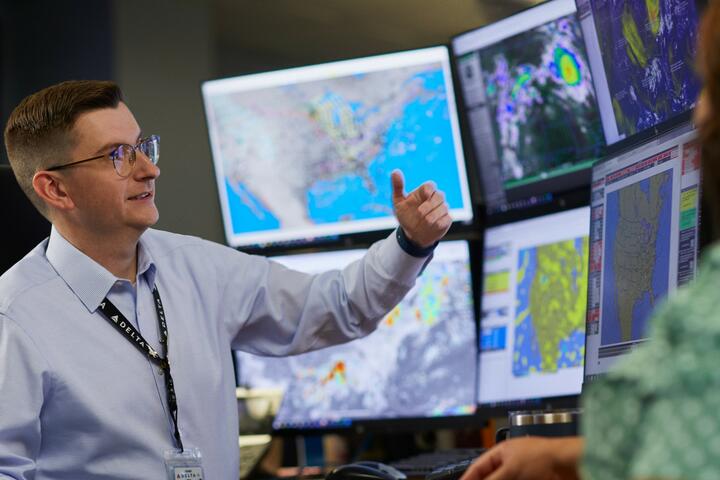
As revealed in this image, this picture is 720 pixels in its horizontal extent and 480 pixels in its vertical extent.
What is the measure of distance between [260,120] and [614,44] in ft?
3.70

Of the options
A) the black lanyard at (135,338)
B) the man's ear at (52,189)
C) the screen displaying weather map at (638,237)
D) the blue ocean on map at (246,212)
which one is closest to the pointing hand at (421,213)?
the screen displaying weather map at (638,237)

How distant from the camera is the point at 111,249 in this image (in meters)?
2.01

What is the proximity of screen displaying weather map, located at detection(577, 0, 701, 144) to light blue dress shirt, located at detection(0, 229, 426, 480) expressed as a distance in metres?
0.48

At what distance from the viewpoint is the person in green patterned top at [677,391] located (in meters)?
0.66

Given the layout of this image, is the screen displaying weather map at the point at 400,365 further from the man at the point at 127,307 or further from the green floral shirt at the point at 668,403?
the green floral shirt at the point at 668,403

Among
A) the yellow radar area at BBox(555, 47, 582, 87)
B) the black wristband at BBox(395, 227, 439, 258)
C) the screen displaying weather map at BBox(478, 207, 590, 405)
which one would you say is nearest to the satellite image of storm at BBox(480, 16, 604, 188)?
the yellow radar area at BBox(555, 47, 582, 87)

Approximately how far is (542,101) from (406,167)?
16.2 inches

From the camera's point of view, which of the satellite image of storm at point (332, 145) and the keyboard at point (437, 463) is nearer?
the keyboard at point (437, 463)

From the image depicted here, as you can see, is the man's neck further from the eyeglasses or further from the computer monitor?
the computer monitor

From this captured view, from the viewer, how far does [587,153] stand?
7.48 feet

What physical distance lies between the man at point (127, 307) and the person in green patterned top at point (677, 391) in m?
1.22

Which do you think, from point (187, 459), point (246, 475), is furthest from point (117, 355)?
point (246, 475)

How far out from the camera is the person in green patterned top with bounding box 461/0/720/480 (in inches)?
25.9

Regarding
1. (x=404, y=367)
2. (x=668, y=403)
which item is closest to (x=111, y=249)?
(x=404, y=367)
